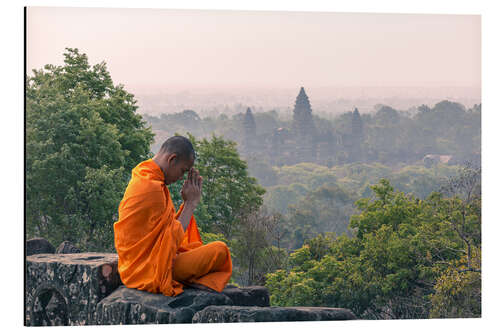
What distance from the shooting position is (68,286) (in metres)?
Answer: 7.36

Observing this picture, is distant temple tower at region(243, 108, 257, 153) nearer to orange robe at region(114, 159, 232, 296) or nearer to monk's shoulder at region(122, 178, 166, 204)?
orange robe at region(114, 159, 232, 296)

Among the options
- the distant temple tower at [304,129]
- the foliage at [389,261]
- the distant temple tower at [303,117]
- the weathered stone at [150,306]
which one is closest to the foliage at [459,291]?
the foliage at [389,261]

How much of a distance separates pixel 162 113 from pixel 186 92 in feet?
2.18

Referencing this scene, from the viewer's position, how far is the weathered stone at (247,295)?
7477 millimetres

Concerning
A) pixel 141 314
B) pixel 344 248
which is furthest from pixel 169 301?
pixel 344 248

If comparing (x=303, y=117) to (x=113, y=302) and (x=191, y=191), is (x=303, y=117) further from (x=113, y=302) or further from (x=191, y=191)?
(x=113, y=302)

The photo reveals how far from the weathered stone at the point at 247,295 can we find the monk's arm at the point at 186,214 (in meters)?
0.91

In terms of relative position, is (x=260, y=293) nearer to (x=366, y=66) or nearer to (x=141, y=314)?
(x=141, y=314)

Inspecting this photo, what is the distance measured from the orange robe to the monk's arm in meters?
0.08

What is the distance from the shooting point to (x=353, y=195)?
41.2 feet

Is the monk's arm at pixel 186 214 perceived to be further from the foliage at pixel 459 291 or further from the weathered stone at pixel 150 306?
the foliage at pixel 459 291

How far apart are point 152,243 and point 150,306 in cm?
65

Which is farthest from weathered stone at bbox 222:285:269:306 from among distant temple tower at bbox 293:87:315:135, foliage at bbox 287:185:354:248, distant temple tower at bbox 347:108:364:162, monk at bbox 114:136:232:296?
distant temple tower at bbox 347:108:364:162

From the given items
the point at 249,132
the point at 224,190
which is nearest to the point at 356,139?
the point at 249,132
